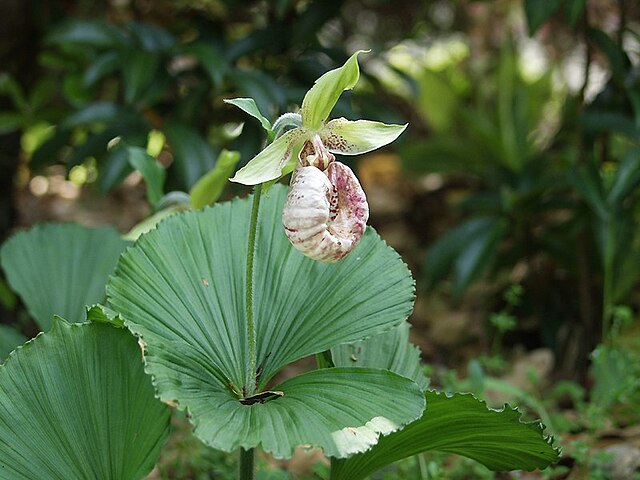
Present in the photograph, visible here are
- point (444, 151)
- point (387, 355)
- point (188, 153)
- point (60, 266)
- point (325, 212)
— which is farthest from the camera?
point (444, 151)

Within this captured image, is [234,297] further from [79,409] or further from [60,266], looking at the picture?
[60,266]

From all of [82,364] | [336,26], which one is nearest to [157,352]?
[82,364]

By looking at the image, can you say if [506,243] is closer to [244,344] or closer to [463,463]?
[463,463]

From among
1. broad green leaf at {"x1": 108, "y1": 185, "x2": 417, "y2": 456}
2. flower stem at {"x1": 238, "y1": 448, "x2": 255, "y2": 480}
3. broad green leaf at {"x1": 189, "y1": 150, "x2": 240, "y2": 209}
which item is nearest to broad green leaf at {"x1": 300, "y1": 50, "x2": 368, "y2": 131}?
broad green leaf at {"x1": 108, "y1": 185, "x2": 417, "y2": 456}

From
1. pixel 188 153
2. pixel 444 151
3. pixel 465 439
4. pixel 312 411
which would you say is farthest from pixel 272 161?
pixel 444 151

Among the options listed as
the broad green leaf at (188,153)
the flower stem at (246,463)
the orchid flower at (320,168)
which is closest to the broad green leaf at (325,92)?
the orchid flower at (320,168)

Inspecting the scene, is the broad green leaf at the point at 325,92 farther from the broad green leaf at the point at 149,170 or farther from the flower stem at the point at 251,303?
the broad green leaf at the point at 149,170
